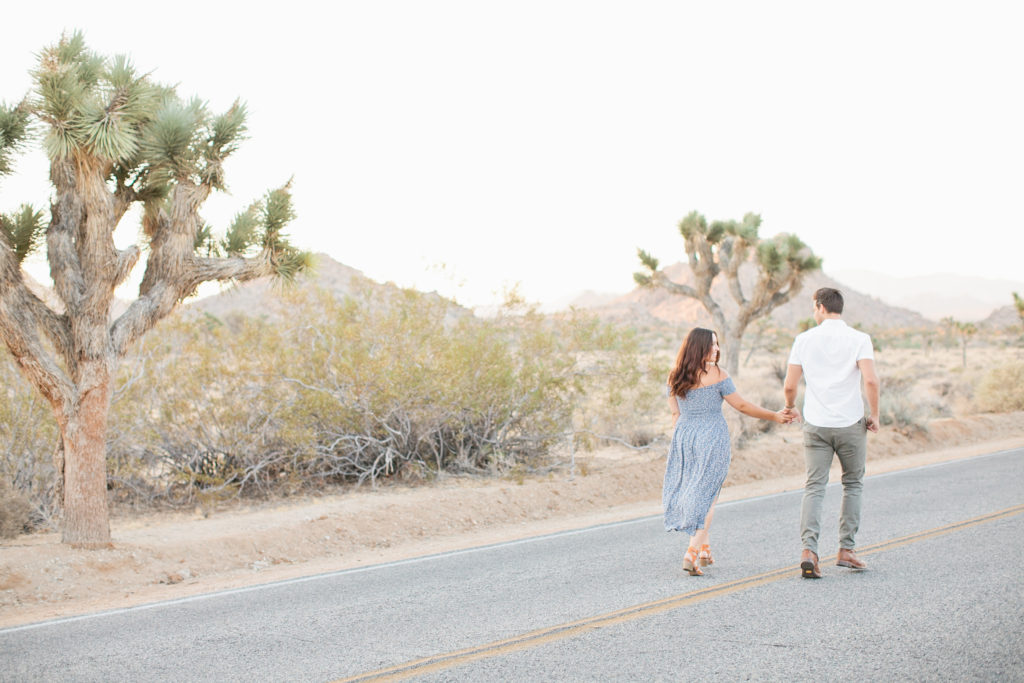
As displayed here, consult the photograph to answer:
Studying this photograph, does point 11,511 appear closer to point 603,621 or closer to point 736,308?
point 603,621

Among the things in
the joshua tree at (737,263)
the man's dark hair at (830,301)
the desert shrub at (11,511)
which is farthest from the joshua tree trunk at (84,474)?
the joshua tree at (737,263)

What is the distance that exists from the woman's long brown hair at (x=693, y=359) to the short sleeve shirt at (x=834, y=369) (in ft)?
2.14

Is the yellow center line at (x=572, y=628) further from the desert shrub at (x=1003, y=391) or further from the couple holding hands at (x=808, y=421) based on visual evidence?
the desert shrub at (x=1003, y=391)

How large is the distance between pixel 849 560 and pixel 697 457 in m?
1.35

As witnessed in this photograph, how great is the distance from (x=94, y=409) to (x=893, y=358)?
52541 millimetres

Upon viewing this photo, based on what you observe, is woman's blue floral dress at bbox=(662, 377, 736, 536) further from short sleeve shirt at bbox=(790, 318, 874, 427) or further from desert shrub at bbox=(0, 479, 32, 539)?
desert shrub at bbox=(0, 479, 32, 539)

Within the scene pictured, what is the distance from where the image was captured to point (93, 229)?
9008 millimetres

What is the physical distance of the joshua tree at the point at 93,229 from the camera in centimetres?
863

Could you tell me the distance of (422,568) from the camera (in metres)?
7.79

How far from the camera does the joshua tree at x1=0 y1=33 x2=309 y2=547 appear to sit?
8633 millimetres

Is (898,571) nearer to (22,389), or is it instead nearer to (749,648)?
(749,648)

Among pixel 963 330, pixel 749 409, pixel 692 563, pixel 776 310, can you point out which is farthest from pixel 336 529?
pixel 776 310

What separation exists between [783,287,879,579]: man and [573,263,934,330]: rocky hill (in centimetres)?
7740

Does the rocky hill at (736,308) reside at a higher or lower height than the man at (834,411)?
higher
